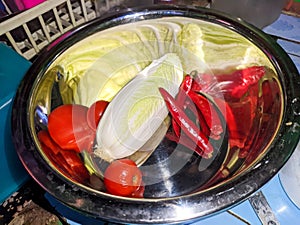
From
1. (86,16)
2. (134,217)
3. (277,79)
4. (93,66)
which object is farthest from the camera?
(86,16)

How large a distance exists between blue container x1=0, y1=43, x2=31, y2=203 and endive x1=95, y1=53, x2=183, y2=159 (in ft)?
0.65

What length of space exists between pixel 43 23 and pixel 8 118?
267 millimetres

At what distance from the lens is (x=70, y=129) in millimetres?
624

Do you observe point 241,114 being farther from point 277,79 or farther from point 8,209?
point 8,209

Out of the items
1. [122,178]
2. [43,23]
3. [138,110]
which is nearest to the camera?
[122,178]

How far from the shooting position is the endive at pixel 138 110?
640 mm

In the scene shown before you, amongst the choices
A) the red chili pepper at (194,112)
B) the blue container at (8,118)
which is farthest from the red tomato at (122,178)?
the blue container at (8,118)

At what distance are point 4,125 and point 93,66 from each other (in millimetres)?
216

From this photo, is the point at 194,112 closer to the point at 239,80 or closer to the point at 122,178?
the point at 239,80

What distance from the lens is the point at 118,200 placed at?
18.6 inches

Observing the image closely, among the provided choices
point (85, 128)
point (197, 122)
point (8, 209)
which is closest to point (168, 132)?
point (197, 122)

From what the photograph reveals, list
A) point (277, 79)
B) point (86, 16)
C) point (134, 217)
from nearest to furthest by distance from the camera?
point (134, 217) → point (277, 79) → point (86, 16)

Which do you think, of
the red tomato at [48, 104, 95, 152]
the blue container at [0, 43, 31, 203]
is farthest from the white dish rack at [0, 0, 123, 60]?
the red tomato at [48, 104, 95, 152]

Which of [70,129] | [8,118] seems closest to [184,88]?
[70,129]
